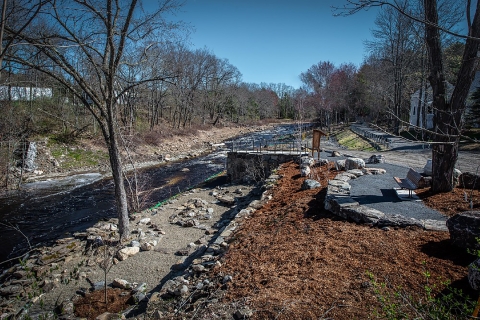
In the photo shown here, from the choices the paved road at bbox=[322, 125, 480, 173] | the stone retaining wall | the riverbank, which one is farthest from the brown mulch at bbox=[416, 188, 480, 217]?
the riverbank

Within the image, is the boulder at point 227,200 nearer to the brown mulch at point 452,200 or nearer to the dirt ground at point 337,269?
the dirt ground at point 337,269

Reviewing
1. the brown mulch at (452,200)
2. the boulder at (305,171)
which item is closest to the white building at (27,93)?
the boulder at (305,171)

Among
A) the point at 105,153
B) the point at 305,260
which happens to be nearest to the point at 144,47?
the point at 305,260

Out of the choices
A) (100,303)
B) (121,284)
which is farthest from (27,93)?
(100,303)

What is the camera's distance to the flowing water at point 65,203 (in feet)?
33.8

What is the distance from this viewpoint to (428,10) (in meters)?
6.67

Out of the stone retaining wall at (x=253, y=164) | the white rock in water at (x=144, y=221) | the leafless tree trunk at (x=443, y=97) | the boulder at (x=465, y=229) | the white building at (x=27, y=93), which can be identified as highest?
the white building at (x=27, y=93)

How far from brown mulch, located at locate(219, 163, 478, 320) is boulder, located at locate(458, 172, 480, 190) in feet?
3.15

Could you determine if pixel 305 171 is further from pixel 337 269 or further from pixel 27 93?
pixel 27 93

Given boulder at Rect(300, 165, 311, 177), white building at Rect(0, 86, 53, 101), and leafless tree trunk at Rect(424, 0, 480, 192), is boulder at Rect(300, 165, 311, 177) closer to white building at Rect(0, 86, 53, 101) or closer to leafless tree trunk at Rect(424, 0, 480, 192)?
leafless tree trunk at Rect(424, 0, 480, 192)

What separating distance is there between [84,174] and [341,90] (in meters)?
34.6

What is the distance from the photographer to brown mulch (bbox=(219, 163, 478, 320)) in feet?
11.7

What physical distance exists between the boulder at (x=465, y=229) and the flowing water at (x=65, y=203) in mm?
10432

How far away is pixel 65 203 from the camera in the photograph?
1407 centimetres
